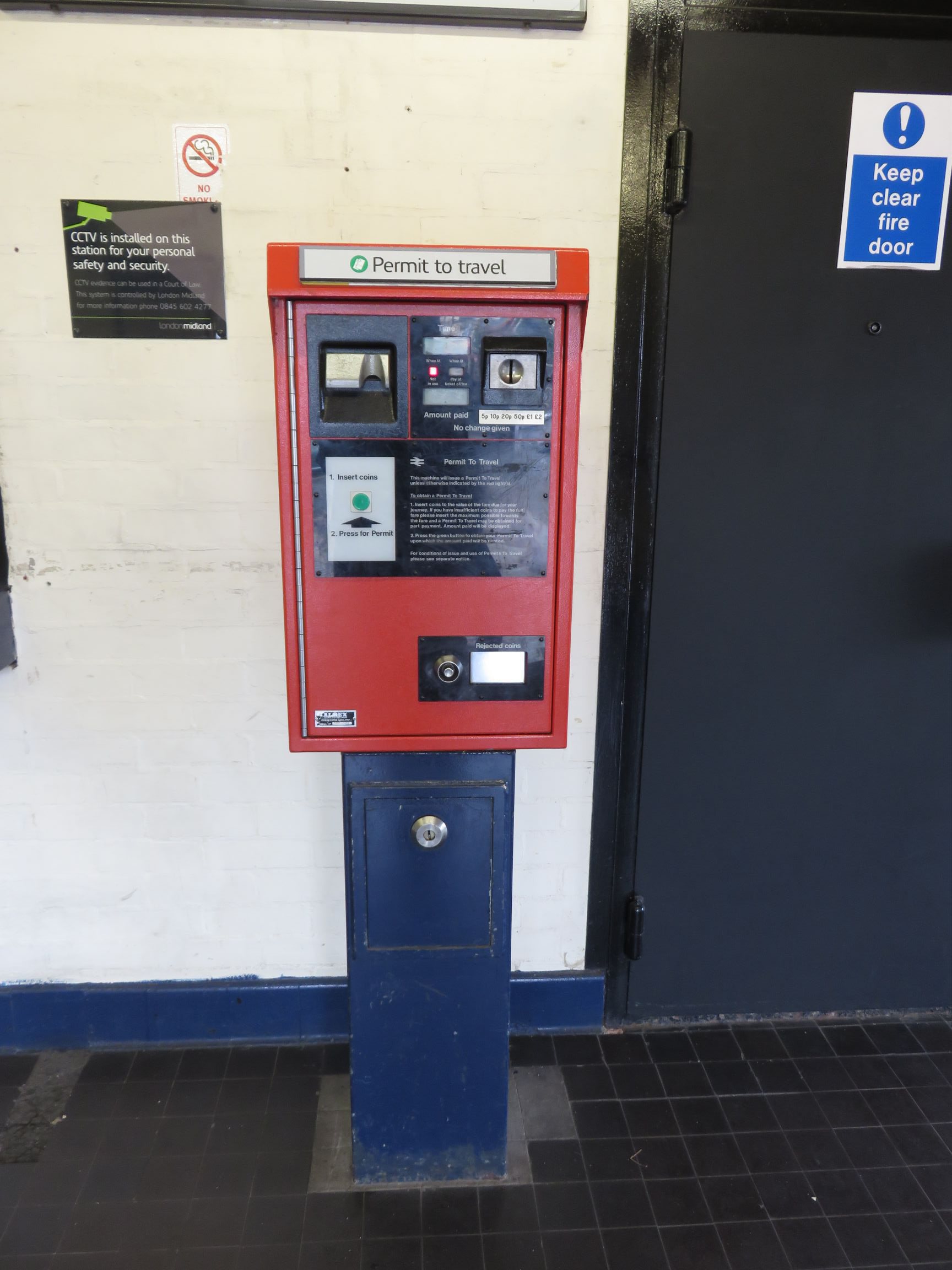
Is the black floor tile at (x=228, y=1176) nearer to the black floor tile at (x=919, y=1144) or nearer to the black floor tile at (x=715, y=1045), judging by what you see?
the black floor tile at (x=715, y=1045)

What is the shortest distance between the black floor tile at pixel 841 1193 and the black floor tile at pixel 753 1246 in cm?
17

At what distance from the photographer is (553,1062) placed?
99.8 inches

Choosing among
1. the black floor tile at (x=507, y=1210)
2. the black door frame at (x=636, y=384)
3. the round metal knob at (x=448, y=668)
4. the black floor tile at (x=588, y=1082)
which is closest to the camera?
the round metal knob at (x=448, y=668)

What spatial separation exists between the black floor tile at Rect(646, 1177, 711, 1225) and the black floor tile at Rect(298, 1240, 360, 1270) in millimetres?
443

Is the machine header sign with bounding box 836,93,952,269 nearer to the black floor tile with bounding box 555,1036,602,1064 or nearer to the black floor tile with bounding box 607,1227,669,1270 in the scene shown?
the black floor tile with bounding box 555,1036,602,1064

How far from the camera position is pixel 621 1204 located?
2.09 metres

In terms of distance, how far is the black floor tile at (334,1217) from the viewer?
1.99 metres

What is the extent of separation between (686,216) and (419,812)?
160 centimetres

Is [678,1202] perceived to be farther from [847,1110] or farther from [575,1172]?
[847,1110]

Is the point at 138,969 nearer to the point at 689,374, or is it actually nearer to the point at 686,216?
the point at 689,374

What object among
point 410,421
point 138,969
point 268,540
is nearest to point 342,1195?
point 138,969

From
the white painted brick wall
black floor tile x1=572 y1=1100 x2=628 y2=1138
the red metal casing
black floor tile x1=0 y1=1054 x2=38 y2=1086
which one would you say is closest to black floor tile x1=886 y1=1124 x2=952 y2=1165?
black floor tile x1=572 y1=1100 x2=628 y2=1138

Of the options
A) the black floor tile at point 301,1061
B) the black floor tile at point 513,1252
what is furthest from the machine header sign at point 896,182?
the black floor tile at point 301,1061

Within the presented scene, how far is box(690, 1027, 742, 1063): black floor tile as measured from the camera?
2566 millimetres
